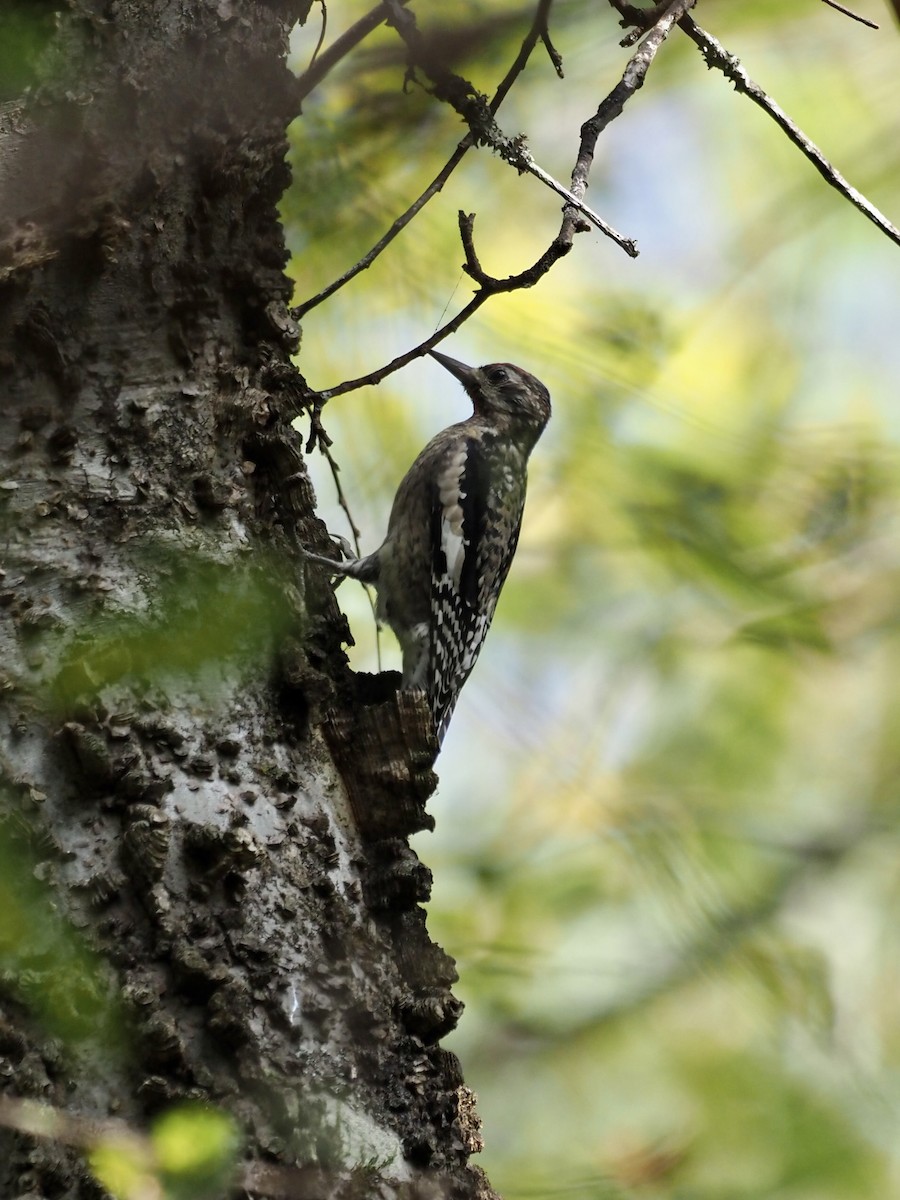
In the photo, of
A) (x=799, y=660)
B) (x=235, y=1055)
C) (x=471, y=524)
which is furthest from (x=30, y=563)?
(x=799, y=660)

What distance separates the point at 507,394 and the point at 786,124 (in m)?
2.42

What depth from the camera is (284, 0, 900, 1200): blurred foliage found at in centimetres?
346

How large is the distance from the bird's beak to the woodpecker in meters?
0.06

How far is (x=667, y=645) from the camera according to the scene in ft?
16.3

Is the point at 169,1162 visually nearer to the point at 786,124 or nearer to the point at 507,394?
the point at 786,124

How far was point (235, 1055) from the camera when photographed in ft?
6.66

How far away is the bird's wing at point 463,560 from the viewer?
4324 mm

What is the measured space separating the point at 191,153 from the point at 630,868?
2338mm

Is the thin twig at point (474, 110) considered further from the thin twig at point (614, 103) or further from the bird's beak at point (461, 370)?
the bird's beak at point (461, 370)

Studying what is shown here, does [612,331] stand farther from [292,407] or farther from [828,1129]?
[828,1129]

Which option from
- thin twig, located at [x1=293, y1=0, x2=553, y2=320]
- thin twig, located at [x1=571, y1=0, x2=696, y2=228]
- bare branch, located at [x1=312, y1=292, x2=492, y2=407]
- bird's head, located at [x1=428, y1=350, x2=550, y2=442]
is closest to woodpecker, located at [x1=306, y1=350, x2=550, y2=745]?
bird's head, located at [x1=428, y1=350, x2=550, y2=442]

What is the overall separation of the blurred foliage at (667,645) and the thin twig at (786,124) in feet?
0.82

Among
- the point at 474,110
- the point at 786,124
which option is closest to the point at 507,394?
the point at 474,110

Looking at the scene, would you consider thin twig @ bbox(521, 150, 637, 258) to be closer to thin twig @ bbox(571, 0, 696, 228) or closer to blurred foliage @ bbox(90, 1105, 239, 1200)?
thin twig @ bbox(571, 0, 696, 228)
